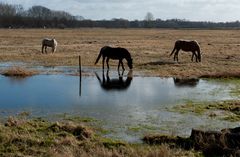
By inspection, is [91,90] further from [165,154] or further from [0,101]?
[165,154]

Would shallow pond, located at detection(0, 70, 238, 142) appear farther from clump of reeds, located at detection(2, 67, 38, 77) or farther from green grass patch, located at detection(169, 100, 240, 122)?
clump of reeds, located at detection(2, 67, 38, 77)

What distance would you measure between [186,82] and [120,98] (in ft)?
18.5

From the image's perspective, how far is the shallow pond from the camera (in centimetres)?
1248

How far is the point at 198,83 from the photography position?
69.4 ft

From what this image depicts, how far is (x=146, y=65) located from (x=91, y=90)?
9.75m

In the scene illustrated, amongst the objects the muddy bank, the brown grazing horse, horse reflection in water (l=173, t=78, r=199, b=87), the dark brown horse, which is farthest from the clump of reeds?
the muddy bank

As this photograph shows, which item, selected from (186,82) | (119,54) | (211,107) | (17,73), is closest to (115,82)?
(186,82)

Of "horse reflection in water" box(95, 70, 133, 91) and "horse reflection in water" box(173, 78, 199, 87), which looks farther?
"horse reflection in water" box(173, 78, 199, 87)

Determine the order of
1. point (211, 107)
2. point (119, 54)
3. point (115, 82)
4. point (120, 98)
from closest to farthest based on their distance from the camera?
point (211, 107)
point (120, 98)
point (115, 82)
point (119, 54)

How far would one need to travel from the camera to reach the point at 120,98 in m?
16.8

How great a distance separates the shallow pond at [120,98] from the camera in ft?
41.0

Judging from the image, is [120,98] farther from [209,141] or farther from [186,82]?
[209,141]

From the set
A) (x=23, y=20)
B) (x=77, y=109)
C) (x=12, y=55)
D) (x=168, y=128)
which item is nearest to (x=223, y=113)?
(x=168, y=128)

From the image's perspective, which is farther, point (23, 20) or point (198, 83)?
point (23, 20)
